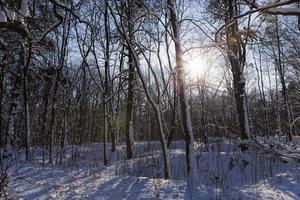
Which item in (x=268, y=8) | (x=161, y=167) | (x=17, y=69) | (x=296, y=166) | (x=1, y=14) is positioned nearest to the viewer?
(x=268, y=8)

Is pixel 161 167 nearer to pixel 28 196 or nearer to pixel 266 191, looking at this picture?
pixel 266 191

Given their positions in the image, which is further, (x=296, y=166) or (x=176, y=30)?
(x=296, y=166)

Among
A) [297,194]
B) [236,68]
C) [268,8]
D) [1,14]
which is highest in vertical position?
[236,68]

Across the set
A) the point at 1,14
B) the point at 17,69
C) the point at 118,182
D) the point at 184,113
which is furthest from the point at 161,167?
the point at 1,14

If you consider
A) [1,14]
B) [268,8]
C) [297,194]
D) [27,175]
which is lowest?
[297,194]

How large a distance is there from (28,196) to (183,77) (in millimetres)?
5072

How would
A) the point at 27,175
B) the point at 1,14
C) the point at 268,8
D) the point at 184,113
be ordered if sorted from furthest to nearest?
the point at 184,113, the point at 27,175, the point at 1,14, the point at 268,8

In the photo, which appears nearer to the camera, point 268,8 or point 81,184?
point 268,8

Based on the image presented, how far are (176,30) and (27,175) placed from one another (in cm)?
567

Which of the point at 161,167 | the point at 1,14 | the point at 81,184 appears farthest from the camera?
the point at 161,167

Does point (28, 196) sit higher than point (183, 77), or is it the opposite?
point (183, 77)

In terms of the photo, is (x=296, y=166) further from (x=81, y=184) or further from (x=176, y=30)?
(x=81, y=184)

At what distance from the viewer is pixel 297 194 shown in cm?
768

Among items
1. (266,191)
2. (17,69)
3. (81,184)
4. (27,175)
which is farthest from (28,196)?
(17,69)
